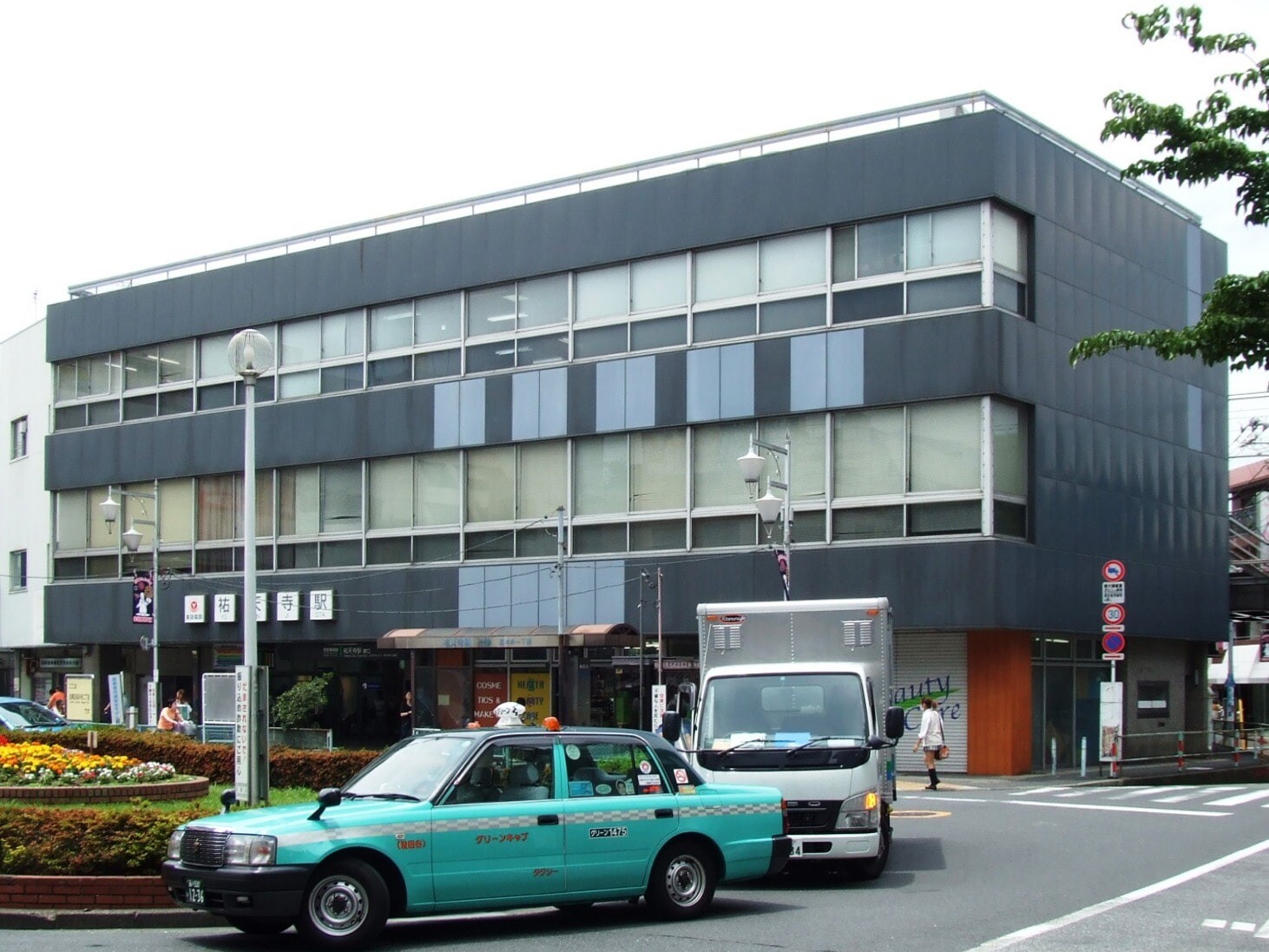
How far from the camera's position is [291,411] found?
4219 centimetres

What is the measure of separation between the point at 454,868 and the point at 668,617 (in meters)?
23.7

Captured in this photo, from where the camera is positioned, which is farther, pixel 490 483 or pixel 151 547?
pixel 151 547

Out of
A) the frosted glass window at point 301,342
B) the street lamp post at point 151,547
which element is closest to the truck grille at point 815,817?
the street lamp post at point 151,547

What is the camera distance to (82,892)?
12758 mm

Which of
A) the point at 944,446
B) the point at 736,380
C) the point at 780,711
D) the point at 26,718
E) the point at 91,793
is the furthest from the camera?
the point at 736,380

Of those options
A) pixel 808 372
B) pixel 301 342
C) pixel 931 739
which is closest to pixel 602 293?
pixel 808 372

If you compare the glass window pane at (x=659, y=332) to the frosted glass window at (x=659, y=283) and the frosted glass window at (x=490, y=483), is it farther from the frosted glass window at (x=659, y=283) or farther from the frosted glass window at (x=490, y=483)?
the frosted glass window at (x=490, y=483)

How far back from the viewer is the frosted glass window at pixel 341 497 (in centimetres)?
4097

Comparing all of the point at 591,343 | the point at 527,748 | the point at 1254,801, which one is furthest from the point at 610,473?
the point at 527,748

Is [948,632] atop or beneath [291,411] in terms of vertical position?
beneath

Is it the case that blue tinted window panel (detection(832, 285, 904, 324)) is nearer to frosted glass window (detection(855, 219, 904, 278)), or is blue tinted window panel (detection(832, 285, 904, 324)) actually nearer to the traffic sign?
frosted glass window (detection(855, 219, 904, 278))

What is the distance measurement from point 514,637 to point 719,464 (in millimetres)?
5977

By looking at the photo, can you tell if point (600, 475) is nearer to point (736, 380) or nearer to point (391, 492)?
point (736, 380)

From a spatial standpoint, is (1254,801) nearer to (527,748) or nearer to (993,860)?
(993,860)
